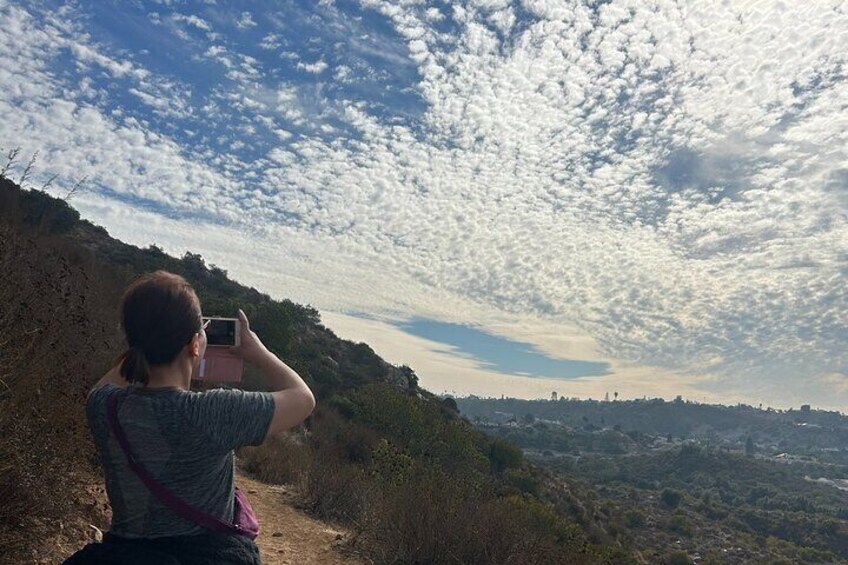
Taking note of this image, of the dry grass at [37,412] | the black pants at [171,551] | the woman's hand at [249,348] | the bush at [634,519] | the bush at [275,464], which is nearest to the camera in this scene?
the black pants at [171,551]

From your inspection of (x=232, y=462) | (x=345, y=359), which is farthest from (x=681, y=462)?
(x=232, y=462)

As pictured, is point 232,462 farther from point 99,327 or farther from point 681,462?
point 681,462

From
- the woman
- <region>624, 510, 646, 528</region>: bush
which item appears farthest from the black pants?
<region>624, 510, 646, 528</region>: bush

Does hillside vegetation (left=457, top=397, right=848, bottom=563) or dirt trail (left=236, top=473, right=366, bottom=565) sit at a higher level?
dirt trail (left=236, top=473, right=366, bottom=565)

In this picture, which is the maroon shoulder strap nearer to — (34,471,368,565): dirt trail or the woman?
the woman

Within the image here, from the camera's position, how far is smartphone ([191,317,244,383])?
1764 mm

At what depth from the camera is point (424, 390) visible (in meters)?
45.4

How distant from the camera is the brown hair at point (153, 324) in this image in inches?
57.9

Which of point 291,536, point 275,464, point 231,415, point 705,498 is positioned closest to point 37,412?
point 231,415

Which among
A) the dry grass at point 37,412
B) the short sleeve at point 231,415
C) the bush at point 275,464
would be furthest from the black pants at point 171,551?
the bush at point 275,464

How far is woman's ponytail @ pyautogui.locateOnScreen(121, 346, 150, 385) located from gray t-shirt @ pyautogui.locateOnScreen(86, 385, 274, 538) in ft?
0.10

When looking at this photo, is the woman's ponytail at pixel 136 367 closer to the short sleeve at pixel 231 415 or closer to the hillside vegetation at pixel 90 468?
the short sleeve at pixel 231 415

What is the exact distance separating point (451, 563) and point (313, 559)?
151 centimetres

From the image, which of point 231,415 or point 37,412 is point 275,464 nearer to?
point 37,412
